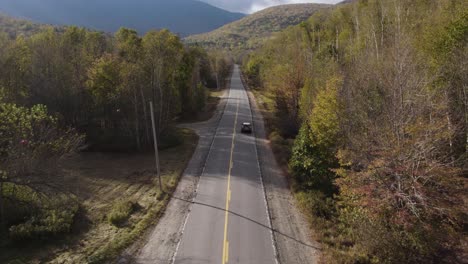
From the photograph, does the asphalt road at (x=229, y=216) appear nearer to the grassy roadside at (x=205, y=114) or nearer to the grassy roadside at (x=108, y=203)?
the grassy roadside at (x=108, y=203)

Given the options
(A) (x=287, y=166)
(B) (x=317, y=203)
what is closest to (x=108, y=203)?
(B) (x=317, y=203)

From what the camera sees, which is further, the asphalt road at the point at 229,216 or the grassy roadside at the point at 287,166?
the grassy roadside at the point at 287,166

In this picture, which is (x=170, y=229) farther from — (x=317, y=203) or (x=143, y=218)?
(x=317, y=203)

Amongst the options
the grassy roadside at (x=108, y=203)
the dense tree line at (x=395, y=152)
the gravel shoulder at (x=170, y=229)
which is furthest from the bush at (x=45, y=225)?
the dense tree line at (x=395, y=152)

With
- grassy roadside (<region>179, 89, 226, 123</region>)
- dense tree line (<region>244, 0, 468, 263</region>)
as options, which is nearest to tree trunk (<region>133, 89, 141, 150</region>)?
grassy roadside (<region>179, 89, 226, 123</region>)

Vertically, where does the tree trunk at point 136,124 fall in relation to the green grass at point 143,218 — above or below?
above

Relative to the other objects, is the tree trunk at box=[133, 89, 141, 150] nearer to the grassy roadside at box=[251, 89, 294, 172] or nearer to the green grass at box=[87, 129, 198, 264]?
the green grass at box=[87, 129, 198, 264]
